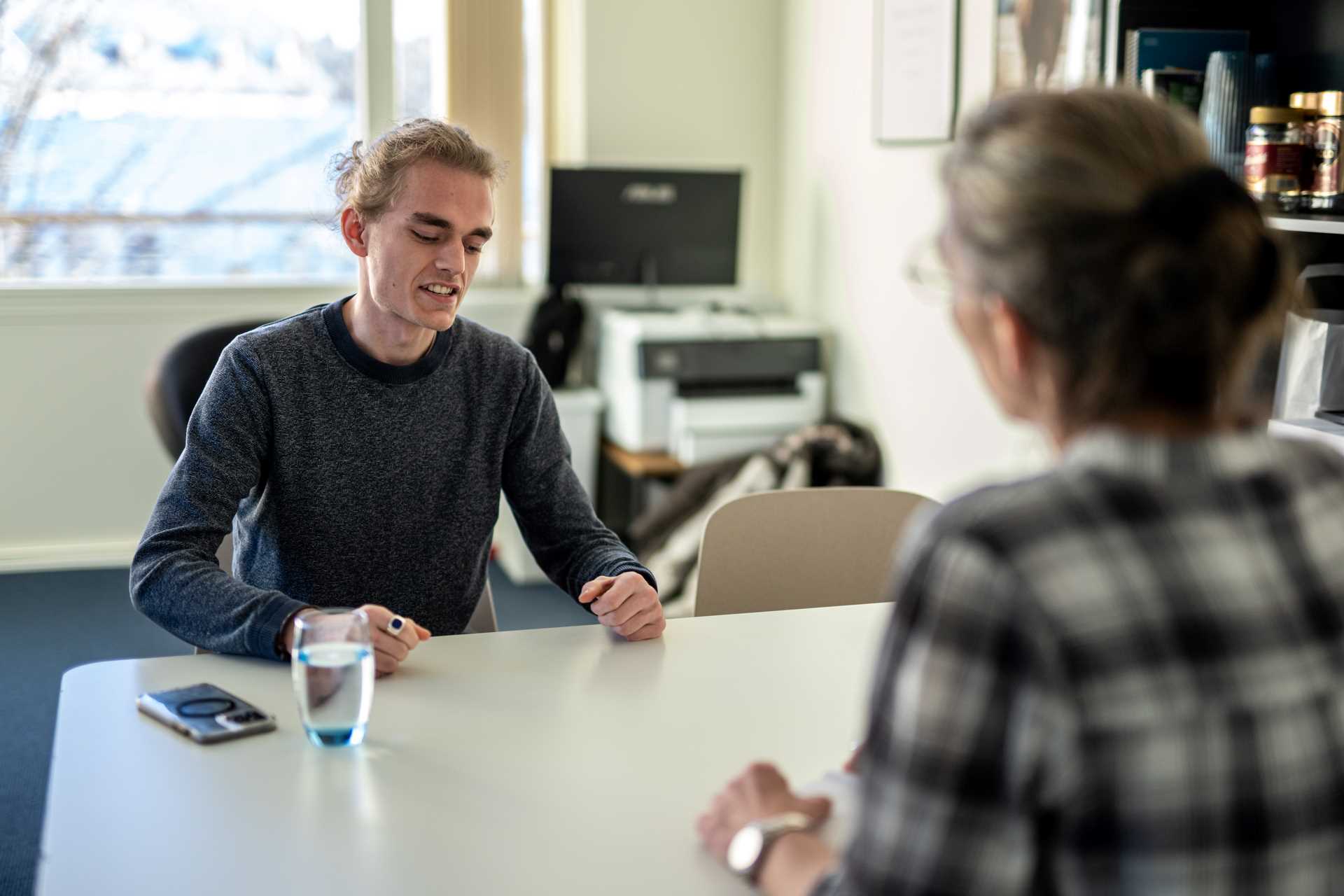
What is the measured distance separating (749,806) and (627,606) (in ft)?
1.68

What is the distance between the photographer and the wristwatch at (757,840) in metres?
0.97

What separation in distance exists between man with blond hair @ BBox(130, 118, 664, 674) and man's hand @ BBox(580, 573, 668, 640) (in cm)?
14

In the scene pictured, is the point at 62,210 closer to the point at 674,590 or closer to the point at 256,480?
the point at 674,590

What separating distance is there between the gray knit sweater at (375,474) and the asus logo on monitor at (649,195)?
7.53ft

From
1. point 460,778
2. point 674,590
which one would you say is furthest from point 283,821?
point 674,590

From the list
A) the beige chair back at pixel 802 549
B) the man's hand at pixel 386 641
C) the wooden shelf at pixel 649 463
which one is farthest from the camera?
the wooden shelf at pixel 649 463

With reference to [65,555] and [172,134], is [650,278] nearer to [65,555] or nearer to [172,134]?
[172,134]

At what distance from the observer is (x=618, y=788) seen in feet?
3.72

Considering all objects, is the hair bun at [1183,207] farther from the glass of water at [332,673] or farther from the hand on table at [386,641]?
the hand on table at [386,641]

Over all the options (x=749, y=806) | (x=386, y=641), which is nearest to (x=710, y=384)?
(x=386, y=641)

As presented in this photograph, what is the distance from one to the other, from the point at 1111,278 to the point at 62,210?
418 centimetres

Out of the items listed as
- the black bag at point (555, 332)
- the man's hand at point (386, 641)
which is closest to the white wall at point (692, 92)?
the black bag at point (555, 332)

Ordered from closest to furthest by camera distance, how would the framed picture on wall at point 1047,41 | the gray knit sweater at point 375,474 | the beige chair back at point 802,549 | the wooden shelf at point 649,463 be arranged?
1. the gray knit sweater at point 375,474
2. the beige chair back at point 802,549
3. the framed picture on wall at point 1047,41
4. the wooden shelf at point 649,463

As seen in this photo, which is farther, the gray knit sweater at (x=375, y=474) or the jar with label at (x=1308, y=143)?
the jar with label at (x=1308, y=143)
